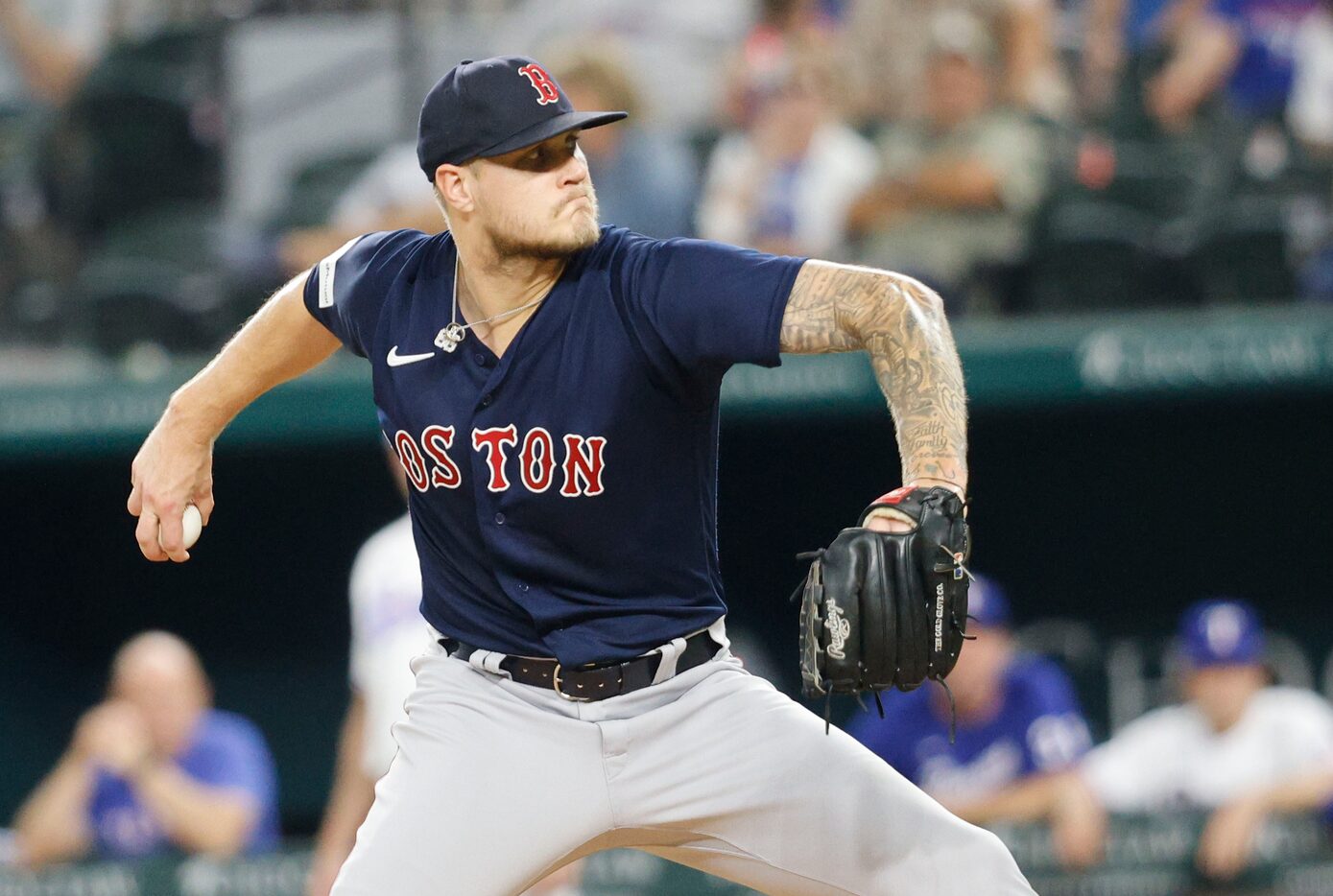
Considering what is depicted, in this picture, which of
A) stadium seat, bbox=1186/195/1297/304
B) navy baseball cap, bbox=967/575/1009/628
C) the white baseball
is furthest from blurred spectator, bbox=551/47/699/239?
the white baseball

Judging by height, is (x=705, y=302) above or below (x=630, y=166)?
above

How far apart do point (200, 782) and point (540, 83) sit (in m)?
3.68

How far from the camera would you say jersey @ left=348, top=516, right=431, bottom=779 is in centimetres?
431

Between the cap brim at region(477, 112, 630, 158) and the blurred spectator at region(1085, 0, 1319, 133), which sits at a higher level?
the cap brim at region(477, 112, 630, 158)

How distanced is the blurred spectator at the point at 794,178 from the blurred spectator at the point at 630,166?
0.13m

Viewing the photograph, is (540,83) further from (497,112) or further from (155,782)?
(155,782)

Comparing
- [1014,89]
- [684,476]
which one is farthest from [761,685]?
[1014,89]

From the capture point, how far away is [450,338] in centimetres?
294

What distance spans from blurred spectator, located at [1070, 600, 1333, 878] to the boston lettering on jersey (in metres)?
3.11

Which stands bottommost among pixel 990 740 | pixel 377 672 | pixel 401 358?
pixel 990 740

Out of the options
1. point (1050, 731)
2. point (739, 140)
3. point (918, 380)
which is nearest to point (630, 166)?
point (739, 140)

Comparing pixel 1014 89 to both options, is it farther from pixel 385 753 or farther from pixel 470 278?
pixel 470 278

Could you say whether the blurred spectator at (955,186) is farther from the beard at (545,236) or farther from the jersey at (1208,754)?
the beard at (545,236)

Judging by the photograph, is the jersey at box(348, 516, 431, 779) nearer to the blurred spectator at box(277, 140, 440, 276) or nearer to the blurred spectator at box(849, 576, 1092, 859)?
the blurred spectator at box(849, 576, 1092, 859)
